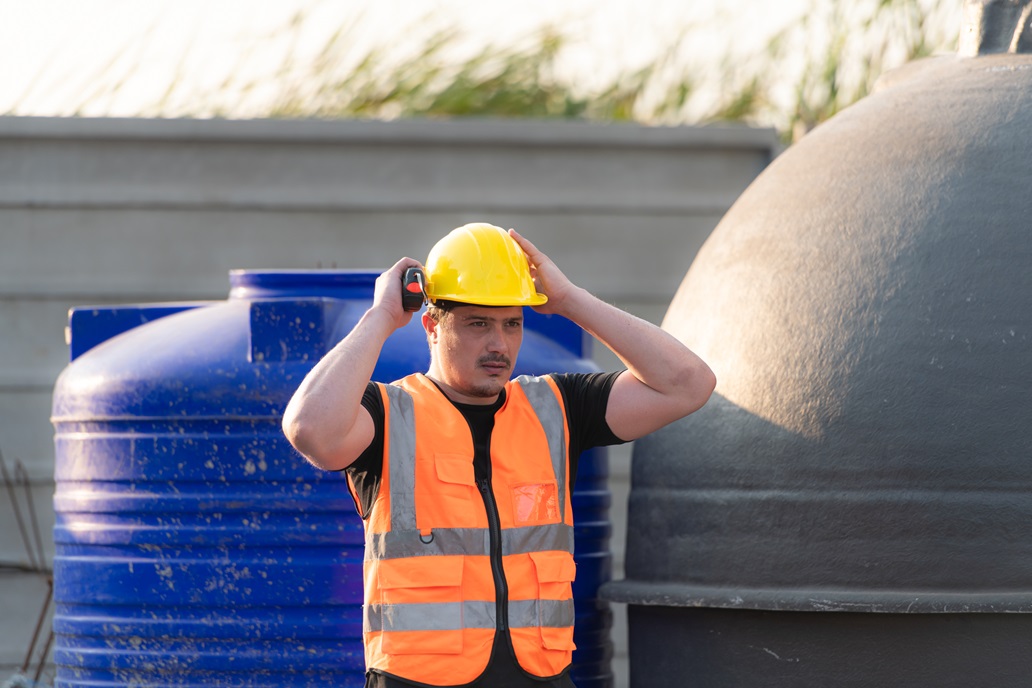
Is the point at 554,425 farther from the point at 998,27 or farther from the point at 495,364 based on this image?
the point at 998,27

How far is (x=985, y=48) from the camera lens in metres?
4.18

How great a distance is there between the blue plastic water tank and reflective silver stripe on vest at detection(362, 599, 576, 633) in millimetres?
648

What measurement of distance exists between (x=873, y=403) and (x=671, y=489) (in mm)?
652

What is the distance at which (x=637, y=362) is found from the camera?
130 inches

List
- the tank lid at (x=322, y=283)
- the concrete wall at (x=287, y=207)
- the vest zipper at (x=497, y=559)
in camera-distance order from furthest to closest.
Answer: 1. the concrete wall at (x=287, y=207)
2. the tank lid at (x=322, y=283)
3. the vest zipper at (x=497, y=559)

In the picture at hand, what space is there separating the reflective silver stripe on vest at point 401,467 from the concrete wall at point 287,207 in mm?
3283

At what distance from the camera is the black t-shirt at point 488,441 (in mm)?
3082

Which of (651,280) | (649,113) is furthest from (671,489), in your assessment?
(649,113)

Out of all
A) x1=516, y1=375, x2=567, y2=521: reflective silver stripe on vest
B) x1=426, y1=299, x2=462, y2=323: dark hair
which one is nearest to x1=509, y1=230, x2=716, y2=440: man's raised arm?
x1=516, y1=375, x2=567, y2=521: reflective silver stripe on vest

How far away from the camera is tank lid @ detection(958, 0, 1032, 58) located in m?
→ 4.12

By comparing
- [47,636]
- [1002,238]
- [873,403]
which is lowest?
[47,636]

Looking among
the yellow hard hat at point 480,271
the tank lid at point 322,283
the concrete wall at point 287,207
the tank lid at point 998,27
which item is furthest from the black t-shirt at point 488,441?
the concrete wall at point 287,207

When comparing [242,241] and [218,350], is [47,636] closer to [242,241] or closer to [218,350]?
[242,241]

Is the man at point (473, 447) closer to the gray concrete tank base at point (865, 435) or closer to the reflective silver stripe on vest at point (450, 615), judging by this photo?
the reflective silver stripe on vest at point (450, 615)
